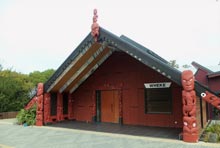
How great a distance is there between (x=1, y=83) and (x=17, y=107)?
7.27ft

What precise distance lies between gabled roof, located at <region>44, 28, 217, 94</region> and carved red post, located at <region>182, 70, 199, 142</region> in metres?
0.31

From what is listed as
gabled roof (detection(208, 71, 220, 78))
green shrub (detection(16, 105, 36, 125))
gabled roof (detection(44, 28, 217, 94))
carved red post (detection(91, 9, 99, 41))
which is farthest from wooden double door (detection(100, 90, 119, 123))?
gabled roof (detection(208, 71, 220, 78))

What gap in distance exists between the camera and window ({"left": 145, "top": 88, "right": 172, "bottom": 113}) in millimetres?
10945

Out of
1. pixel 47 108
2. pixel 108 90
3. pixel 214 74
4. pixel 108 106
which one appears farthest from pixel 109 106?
pixel 214 74

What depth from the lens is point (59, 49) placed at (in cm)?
2461

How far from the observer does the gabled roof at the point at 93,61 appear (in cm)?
785

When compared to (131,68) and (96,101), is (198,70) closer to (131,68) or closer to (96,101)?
(131,68)

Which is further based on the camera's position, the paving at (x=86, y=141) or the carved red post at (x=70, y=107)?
the carved red post at (x=70, y=107)

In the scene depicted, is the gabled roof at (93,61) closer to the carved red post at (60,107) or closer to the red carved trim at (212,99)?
the red carved trim at (212,99)

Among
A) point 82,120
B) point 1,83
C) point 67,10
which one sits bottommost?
point 82,120

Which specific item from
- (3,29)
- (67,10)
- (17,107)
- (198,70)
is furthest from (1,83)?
(198,70)

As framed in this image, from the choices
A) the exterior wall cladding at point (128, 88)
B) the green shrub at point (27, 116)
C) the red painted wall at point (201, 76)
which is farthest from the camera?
the red painted wall at point (201, 76)

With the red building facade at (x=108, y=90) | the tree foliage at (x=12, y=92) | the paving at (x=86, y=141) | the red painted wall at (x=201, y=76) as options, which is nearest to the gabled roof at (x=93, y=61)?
the red building facade at (x=108, y=90)

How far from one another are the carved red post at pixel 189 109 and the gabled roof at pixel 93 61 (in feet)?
1.01
